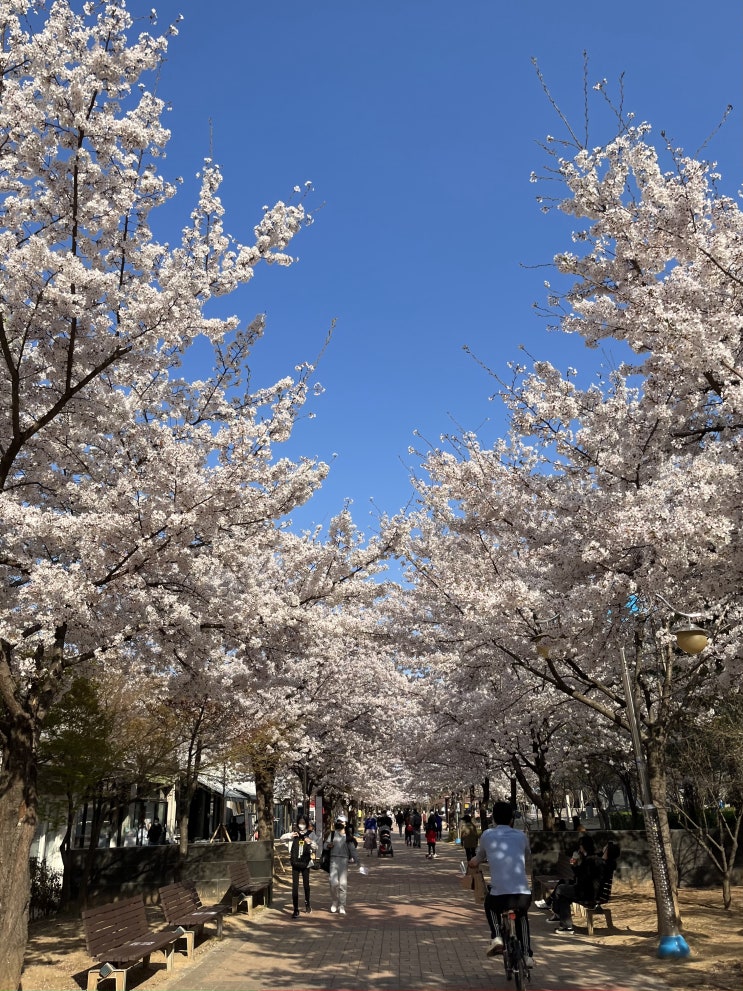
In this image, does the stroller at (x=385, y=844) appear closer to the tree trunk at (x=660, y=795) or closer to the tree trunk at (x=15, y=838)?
the tree trunk at (x=660, y=795)

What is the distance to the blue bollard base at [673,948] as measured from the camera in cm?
945

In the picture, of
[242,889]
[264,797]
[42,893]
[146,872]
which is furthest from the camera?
[264,797]

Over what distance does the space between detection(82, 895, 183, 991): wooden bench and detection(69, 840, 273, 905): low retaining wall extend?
6.60 metres

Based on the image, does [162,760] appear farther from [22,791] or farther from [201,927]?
[22,791]

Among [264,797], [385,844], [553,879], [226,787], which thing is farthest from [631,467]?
[226,787]

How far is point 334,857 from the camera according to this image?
572 inches

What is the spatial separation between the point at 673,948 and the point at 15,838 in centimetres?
783

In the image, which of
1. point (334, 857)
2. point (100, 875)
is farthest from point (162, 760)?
point (334, 857)

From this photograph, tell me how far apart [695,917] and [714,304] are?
1048cm

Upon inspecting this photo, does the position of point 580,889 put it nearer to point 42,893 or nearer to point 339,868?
point 339,868

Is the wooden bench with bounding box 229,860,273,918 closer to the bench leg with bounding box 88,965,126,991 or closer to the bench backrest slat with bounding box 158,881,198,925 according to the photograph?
the bench backrest slat with bounding box 158,881,198,925

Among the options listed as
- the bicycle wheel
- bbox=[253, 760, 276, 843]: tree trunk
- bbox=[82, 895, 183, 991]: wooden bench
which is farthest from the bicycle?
bbox=[253, 760, 276, 843]: tree trunk

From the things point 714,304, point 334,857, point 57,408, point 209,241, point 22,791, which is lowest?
point 334,857

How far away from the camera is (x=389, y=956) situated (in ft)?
32.7
